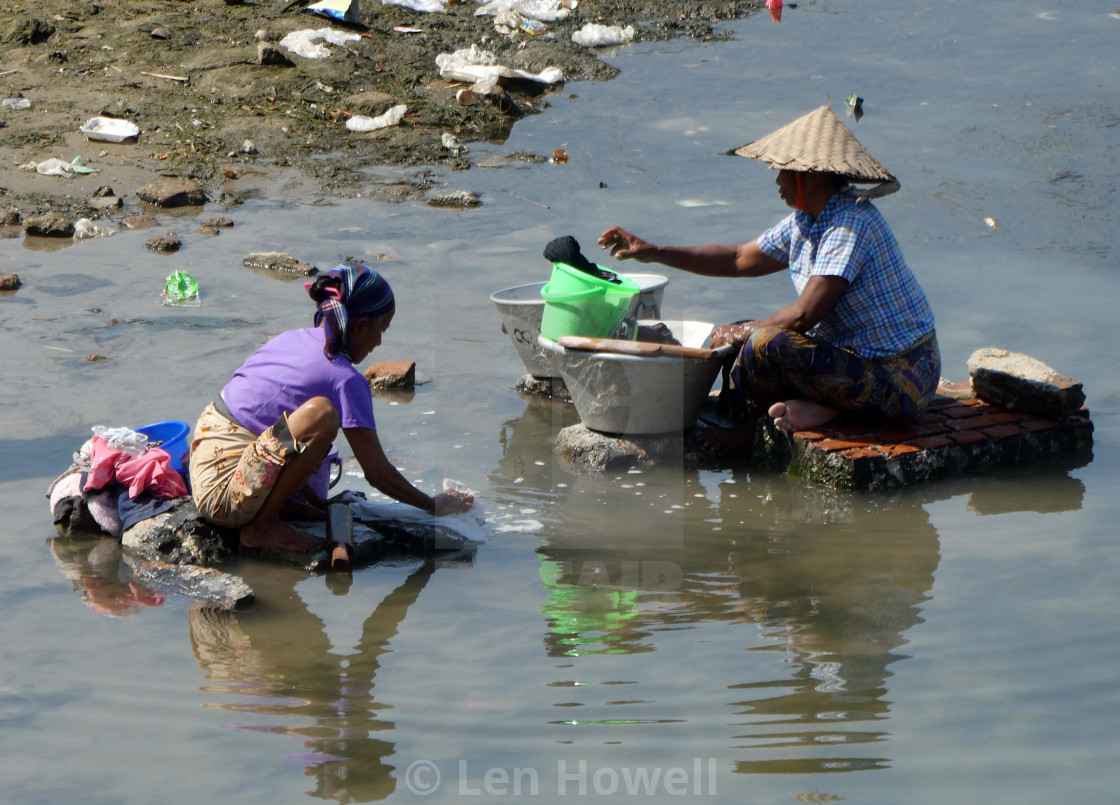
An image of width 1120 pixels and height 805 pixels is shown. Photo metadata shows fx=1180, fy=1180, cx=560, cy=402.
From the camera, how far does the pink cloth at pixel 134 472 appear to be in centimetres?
428

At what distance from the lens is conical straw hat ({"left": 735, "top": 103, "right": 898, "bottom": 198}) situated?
454 cm

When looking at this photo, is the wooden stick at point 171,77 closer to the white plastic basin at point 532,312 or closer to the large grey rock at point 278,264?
the large grey rock at point 278,264

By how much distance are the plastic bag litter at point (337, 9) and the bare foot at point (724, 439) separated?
7.37 metres

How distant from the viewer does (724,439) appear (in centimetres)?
518

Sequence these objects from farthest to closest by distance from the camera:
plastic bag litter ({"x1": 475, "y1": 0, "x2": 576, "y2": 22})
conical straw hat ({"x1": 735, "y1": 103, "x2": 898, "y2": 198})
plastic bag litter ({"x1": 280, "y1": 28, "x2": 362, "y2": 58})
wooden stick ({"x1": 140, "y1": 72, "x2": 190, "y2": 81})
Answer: plastic bag litter ({"x1": 475, "y1": 0, "x2": 576, "y2": 22})
plastic bag litter ({"x1": 280, "y1": 28, "x2": 362, "y2": 58})
wooden stick ({"x1": 140, "y1": 72, "x2": 190, "y2": 81})
conical straw hat ({"x1": 735, "y1": 103, "x2": 898, "y2": 198})

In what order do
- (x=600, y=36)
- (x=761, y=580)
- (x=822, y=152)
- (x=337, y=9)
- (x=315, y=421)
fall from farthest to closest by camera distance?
(x=600, y=36) → (x=337, y=9) → (x=822, y=152) → (x=761, y=580) → (x=315, y=421)

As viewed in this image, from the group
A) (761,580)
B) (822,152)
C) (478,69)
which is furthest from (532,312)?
(478,69)

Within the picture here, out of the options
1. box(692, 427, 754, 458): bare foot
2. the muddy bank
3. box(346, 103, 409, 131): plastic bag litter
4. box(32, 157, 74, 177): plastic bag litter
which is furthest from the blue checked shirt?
box(32, 157, 74, 177): plastic bag litter

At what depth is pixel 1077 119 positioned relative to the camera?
32.0 feet

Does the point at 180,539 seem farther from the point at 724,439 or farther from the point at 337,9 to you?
the point at 337,9

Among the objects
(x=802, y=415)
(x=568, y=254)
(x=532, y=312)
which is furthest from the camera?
(x=532, y=312)

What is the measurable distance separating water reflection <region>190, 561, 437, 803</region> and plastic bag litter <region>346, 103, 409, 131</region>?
6.14m

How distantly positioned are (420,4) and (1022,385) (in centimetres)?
846

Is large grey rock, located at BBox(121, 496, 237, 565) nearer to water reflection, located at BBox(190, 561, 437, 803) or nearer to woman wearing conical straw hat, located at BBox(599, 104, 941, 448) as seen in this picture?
water reflection, located at BBox(190, 561, 437, 803)
